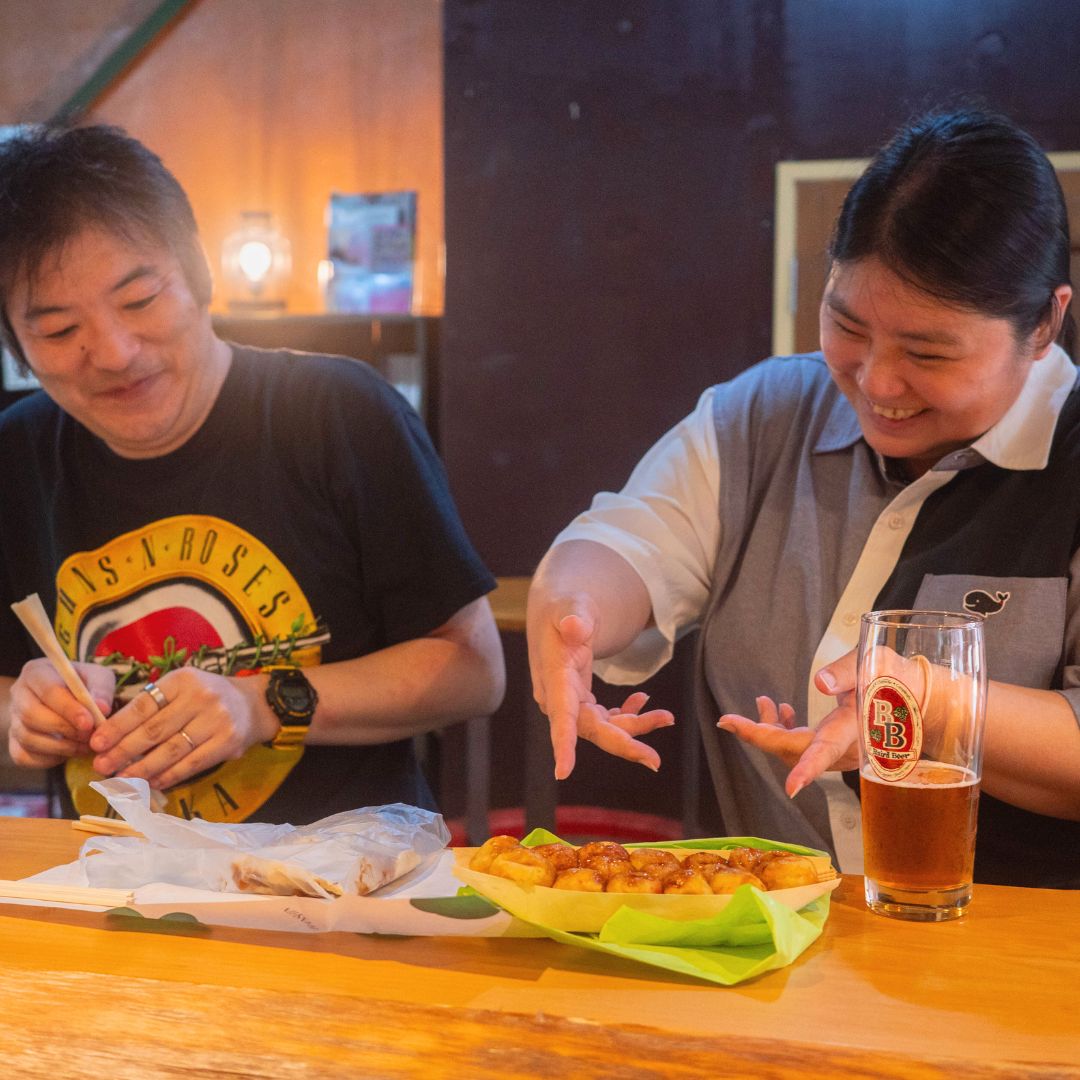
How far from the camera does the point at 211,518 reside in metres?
1.72

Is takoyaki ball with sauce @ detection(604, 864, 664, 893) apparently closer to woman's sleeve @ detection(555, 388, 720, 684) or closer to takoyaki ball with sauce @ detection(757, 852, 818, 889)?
takoyaki ball with sauce @ detection(757, 852, 818, 889)

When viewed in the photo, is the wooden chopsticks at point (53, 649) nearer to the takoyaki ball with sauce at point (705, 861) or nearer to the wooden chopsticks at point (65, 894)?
the wooden chopsticks at point (65, 894)

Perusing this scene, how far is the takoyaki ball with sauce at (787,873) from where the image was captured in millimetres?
942

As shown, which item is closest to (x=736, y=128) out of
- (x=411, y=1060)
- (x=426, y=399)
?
(x=426, y=399)

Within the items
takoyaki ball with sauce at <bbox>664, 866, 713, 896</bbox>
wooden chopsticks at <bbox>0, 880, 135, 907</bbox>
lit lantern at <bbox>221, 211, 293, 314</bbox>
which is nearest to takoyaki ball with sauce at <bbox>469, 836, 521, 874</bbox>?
takoyaki ball with sauce at <bbox>664, 866, 713, 896</bbox>

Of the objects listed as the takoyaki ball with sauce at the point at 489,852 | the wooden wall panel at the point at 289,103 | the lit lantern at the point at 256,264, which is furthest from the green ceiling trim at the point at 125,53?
the takoyaki ball with sauce at the point at 489,852

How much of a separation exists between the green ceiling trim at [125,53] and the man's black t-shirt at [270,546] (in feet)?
13.3

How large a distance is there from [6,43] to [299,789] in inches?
186

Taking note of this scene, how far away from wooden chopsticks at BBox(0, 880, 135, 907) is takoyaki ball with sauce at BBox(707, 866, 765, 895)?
0.44 metres

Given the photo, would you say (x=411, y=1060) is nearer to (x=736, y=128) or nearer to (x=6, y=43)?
(x=736, y=128)

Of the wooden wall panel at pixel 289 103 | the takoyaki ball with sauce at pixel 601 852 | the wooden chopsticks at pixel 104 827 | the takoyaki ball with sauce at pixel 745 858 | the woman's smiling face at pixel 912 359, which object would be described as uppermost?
the wooden wall panel at pixel 289 103

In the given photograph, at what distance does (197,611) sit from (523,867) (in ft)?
2.90

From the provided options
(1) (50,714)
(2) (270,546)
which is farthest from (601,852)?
(2) (270,546)

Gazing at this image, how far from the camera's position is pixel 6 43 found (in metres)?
5.34
